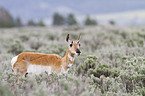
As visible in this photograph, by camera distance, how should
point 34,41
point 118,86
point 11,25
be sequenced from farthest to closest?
point 11,25 → point 34,41 → point 118,86

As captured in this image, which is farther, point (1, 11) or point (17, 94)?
point (1, 11)

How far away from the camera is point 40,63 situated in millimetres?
3721

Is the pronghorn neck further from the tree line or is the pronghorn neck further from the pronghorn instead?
the tree line

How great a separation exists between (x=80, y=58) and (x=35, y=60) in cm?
244

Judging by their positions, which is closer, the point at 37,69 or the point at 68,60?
the point at 37,69

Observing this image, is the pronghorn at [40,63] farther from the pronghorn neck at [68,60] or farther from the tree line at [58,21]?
the tree line at [58,21]

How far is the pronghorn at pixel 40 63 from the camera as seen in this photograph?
366 cm

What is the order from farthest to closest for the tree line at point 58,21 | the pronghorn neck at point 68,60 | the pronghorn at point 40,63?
1. the tree line at point 58,21
2. the pronghorn neck at point 68,60
3. the pronghorn at point 40,63

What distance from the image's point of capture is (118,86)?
3.67 meters

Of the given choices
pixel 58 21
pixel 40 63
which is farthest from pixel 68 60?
pixel 58 21

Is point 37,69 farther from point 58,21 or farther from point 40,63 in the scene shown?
point 58,21

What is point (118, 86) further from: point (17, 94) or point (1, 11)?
point (1, 11)

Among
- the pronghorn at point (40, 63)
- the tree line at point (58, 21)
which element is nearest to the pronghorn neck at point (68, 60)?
the pronghorn at point (40, 63)

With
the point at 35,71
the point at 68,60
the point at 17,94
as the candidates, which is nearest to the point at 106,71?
the point at 68,60
